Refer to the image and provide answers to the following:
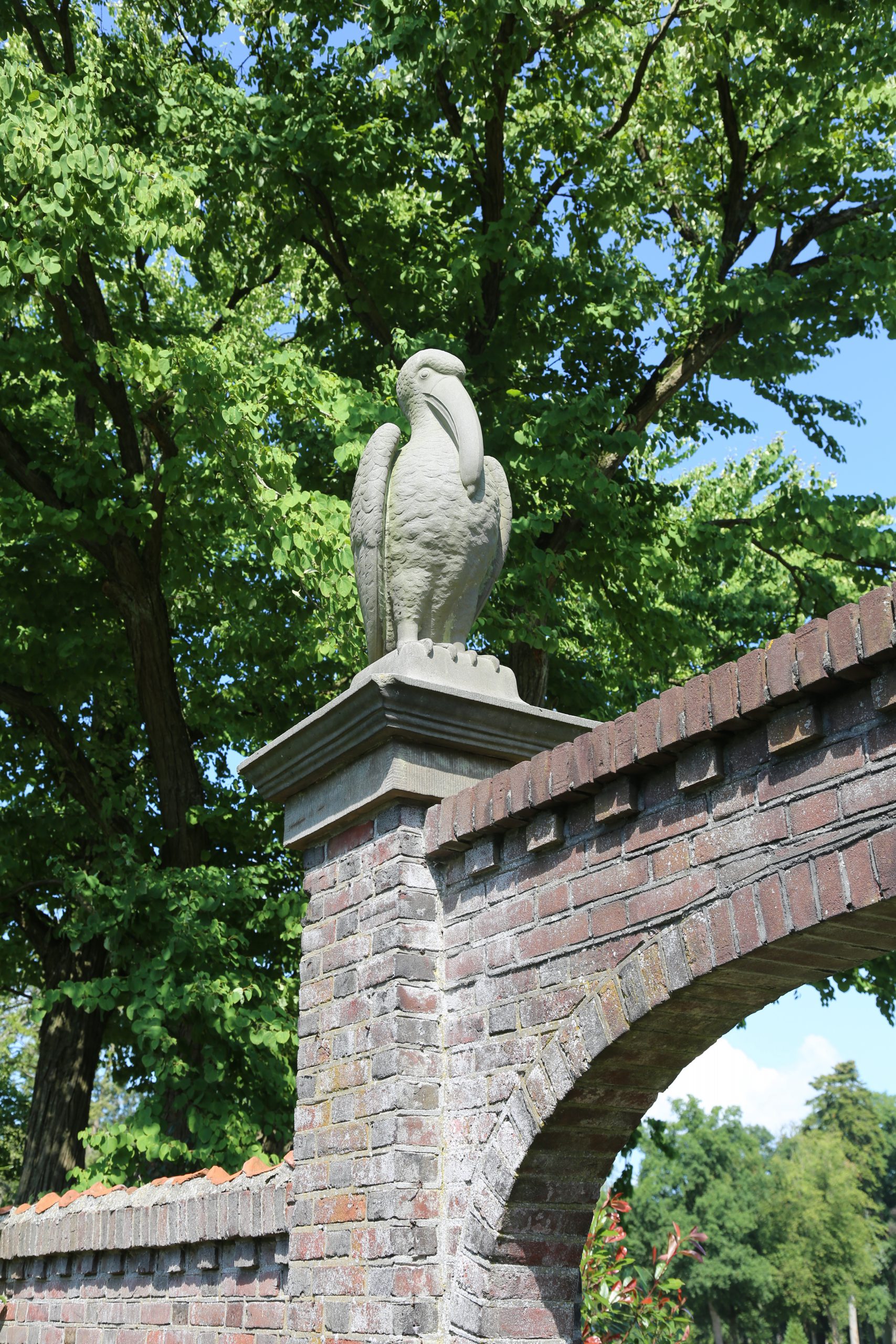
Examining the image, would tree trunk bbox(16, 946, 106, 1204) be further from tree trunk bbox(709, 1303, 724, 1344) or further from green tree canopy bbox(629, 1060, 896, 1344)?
tree trunk bbox(709, 1303, 724, 1344)

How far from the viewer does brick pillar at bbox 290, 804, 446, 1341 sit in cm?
349

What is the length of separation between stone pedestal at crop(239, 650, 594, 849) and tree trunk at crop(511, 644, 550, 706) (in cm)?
586

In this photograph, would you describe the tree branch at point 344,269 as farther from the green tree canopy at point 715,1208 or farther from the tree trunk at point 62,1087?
the green tree canopy at point 715,1208

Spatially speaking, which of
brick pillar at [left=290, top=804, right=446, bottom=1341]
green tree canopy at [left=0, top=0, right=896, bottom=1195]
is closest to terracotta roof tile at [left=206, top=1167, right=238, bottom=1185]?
brick pillar at [left=290, top=804, right=446, bottom=1341]

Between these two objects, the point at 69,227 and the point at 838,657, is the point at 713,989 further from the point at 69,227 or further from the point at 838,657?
the point at 69,227

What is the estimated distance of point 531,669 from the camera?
1030cm

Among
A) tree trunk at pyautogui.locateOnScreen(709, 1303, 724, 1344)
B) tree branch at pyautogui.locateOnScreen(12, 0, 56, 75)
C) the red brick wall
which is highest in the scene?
tree branch at pyautogui.locateOnScreen(12, 0, 56, 75)

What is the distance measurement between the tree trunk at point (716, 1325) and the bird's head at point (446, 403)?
52.2 m

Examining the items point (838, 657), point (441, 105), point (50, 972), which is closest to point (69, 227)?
point (441, 105)

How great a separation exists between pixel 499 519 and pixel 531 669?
5792 mm

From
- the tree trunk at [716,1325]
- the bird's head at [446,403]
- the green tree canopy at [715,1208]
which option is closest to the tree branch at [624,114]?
the bird's head at [446,403]

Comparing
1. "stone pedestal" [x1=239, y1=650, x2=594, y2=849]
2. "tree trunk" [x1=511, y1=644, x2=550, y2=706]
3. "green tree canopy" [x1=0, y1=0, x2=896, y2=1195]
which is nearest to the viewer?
"stone pedestal" [x1=239, y1=650, x2=594, y2=849]

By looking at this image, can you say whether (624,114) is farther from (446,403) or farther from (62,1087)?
(62,1087)

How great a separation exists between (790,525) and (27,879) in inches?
301
